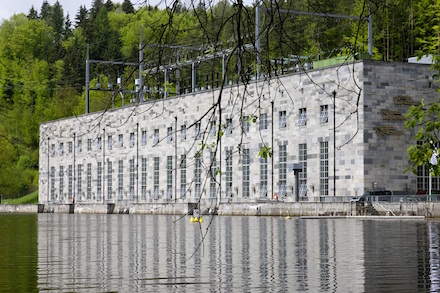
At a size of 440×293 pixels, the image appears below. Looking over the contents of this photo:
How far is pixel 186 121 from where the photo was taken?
79.9 metres

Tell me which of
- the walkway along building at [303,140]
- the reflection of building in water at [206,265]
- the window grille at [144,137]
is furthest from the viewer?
the window grille at [144,137]

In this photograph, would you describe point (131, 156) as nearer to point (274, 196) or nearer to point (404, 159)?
point (274, 196)

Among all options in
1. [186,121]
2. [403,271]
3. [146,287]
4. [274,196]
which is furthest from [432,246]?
[186,121]

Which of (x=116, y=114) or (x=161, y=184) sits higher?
(x=116, y=114)

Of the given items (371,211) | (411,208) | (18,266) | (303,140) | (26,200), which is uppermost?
(303,140)

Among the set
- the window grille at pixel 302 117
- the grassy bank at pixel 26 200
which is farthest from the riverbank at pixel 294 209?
the grassy bank at pixel 26 200

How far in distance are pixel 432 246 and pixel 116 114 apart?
7153cm

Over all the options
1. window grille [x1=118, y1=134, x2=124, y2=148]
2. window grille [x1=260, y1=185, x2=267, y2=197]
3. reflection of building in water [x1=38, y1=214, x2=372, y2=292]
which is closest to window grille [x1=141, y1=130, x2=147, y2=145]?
window grille [x1=118, y1=134, x2=124, y2=148]

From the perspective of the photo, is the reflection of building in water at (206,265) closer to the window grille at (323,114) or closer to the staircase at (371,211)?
the staircase at (371,211)

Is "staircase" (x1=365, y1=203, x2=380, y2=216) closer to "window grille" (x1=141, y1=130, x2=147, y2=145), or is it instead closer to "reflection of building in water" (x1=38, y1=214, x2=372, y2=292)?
"reflection of building in water" (x1=38, y1=214, x2=372, y2=292)

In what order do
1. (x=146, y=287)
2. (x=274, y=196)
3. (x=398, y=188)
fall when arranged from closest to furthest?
(x=146, y=287), (x=398, y=188), (x=274, y=196)

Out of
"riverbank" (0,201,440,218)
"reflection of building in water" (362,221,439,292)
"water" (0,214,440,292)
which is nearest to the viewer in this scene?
"reflection of building in water" (362,221,439,292)

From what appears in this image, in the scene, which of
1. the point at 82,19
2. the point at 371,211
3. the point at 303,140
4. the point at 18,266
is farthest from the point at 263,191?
the point at 82,19

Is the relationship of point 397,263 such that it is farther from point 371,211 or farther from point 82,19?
point 82,19
